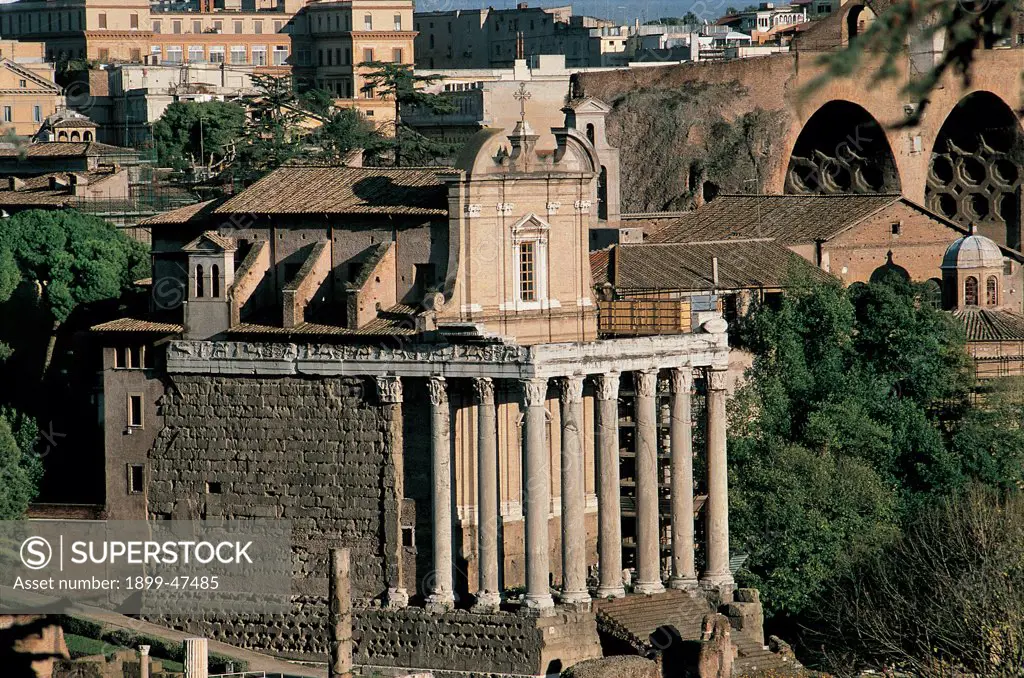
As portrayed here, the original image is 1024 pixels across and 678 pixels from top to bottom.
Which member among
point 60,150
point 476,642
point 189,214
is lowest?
point 476,642

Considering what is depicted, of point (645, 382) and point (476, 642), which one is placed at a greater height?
point (645, 382)

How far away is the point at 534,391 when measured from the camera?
179 feet

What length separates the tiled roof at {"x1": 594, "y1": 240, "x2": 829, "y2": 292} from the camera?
242ft

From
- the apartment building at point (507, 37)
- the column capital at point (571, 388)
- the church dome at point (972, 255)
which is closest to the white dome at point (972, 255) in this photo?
the church dome at point (972, 255)

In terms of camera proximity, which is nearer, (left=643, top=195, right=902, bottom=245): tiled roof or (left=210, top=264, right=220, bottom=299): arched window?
(left=210, top=264, right=220, bottom=299): arched window

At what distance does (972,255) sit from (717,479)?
26.3 metres

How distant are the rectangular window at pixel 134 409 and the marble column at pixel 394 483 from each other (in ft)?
23.0

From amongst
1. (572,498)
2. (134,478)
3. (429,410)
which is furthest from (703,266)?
(134,478)

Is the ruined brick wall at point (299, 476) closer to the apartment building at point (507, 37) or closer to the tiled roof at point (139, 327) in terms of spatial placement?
the tiled roof at point (139, 327)

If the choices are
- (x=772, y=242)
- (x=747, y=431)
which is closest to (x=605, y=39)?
(x=772, y=242)

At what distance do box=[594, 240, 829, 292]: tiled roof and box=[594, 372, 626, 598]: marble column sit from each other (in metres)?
14.2

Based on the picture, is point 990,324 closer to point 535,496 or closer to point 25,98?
point 535,496

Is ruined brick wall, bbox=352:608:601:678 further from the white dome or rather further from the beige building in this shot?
the beige building

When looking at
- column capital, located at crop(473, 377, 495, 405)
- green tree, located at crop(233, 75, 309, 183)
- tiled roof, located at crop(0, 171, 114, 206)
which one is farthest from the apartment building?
column capital, located at crop(473, 377, 495, 405)
